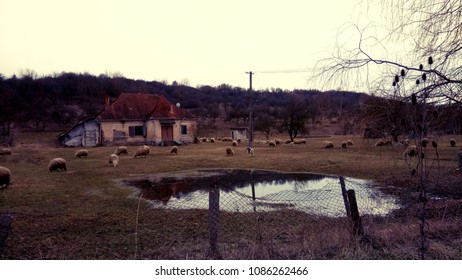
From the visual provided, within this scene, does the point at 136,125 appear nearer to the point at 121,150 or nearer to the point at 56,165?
the point at 121,150

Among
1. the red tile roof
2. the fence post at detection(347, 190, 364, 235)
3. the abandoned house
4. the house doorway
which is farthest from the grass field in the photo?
the house doorway

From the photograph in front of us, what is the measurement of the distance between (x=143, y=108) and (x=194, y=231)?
7.61 m

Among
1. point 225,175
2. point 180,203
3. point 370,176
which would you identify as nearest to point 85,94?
point 180,203

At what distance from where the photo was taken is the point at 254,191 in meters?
8.34

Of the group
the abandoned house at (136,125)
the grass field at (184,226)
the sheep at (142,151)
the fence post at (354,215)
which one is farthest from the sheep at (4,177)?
the fence post at (354,215)

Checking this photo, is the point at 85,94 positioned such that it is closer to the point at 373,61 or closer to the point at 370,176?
the point at 373,61

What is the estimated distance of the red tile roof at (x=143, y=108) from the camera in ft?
31.3

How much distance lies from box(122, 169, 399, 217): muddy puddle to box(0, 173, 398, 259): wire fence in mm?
69

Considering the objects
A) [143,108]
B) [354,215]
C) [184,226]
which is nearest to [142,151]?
[143,108]

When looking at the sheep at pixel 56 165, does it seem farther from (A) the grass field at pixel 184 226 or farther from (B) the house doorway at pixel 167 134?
(B) the house doorway at pixel 167 134

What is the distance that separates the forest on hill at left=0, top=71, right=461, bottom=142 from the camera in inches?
123

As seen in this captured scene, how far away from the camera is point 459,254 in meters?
3.08

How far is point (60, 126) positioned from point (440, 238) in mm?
7576

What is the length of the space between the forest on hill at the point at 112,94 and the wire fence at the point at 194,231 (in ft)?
3.36
